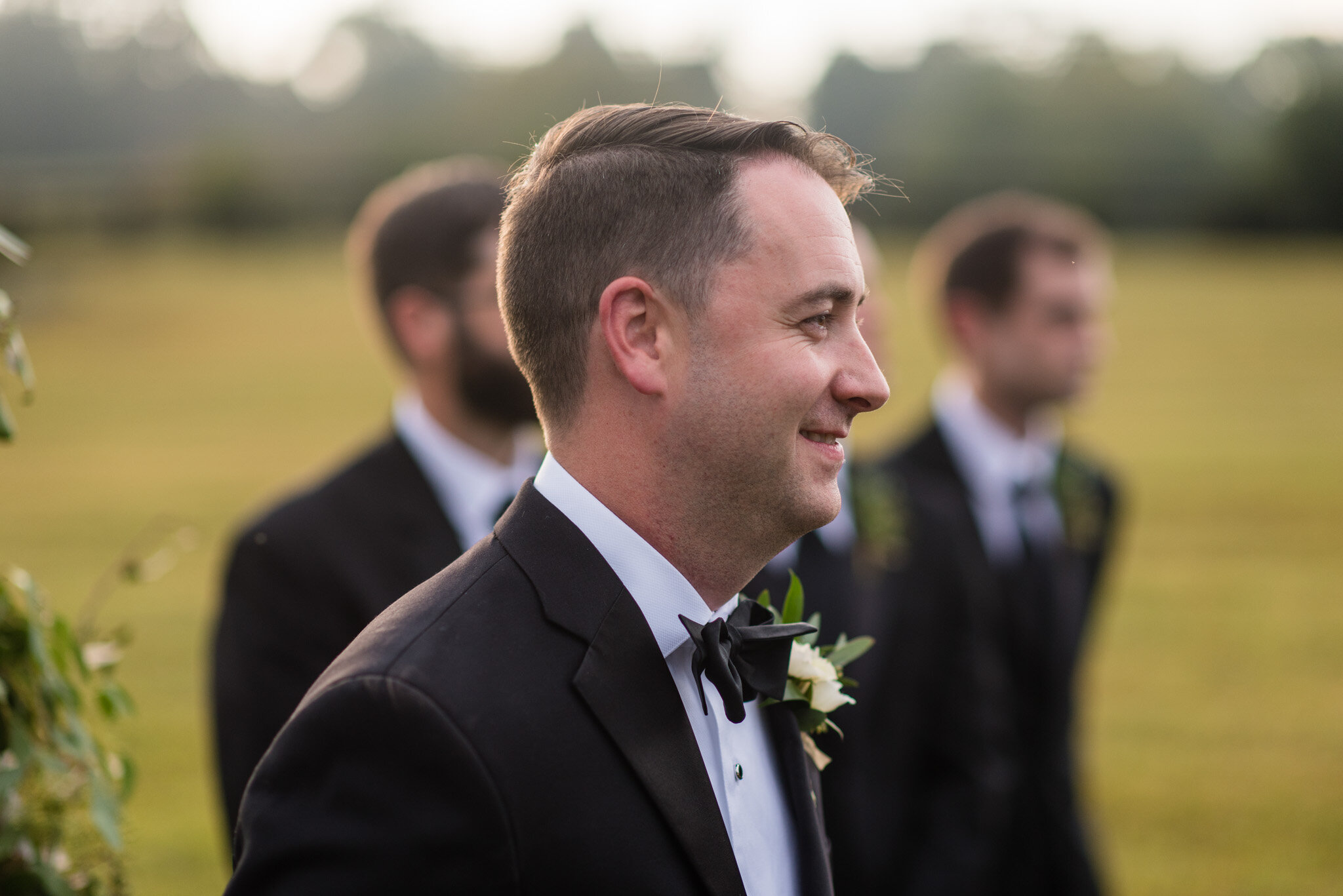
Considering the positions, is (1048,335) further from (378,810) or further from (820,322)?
(378,810)

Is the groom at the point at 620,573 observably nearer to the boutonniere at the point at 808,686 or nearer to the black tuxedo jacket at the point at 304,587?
the boutonniere at the point at 808,686

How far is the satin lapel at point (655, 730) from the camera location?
1935 millimetres

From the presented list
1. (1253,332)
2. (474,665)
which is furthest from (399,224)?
(1253,332)

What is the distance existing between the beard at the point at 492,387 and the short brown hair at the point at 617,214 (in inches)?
74.4

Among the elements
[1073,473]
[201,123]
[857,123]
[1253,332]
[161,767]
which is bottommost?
[161,767]

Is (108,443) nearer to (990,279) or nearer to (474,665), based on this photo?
(990,279)

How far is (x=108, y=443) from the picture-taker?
1001 inches

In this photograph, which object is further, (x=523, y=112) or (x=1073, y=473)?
(x=523, y=112)

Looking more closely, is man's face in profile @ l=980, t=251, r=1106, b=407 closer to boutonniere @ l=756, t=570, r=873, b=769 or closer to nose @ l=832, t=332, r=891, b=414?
boutonniere @ l=756, t=570, r=873, b=769

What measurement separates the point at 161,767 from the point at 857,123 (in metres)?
109

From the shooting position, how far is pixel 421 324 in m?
4.35

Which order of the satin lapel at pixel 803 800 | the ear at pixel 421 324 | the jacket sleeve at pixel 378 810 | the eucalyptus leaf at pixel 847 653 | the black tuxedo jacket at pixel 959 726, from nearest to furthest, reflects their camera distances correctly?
1. the jacket sleeve at pixel 378 810
2. the satin lapel at pixel 803 800
3. the eucalyptus leaf at pixel 847 653
4. the ear at pixel 421 324
5. the black tuxedo jacket at pixel 959 726

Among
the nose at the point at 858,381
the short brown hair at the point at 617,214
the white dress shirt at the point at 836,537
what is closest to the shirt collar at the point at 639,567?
the short brown hair at the point at 617,214

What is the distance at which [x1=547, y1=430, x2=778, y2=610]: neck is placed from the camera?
2105mm
